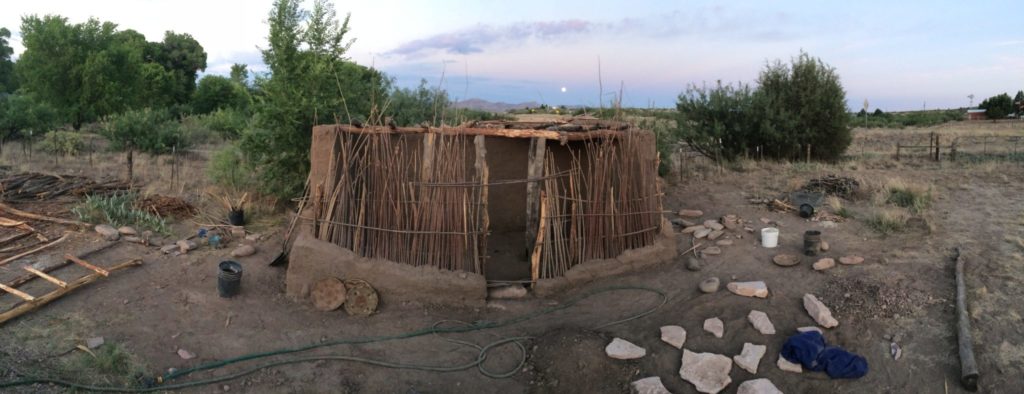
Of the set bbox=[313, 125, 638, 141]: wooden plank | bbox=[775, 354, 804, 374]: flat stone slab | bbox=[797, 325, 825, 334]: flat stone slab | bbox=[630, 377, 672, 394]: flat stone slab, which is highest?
bbox=[313, 125, 638, 141]: wooden plank

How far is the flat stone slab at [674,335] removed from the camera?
5.05m

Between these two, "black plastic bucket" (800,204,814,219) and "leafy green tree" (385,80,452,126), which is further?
"leafy green tree" (385,80,452,126)

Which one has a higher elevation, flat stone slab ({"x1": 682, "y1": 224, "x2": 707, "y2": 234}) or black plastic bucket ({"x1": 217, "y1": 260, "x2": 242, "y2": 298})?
flat stone slab ({"x1": 682, "y1": 224, "x2": 707, "y2": 234})

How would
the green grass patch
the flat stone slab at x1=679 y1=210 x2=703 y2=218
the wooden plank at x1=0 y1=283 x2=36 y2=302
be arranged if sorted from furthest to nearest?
the flat stone slab at x1=679 y1=210 x2=703 y2=218 → the green grass patch → the wooden plank at x1=0 y1=283 x2=36 y2=302

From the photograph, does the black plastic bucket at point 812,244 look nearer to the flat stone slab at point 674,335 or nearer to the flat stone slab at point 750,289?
the flat stone slab at point 750,289

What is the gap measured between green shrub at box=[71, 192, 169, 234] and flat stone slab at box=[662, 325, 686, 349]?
18.3 ft

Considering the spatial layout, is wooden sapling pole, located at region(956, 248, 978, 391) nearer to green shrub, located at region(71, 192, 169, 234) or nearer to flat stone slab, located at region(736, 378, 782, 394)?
flat stone slab, located at region(736, 378, 782, 394)

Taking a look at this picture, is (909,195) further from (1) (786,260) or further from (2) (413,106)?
(2) (413,106)

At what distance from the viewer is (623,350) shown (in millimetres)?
4996

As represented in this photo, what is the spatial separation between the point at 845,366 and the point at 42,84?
17.3 metres

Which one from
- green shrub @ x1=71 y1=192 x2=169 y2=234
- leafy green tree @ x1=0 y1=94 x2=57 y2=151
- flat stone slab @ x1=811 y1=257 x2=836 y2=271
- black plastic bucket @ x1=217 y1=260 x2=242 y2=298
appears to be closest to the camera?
black plastic bucket @ x1=217 y1=260 x2=242 y2=298

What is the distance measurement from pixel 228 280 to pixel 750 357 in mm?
4496

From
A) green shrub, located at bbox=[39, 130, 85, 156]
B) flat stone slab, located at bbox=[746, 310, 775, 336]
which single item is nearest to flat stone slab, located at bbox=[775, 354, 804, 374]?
flat stone slab, located at bbox=[746, 310, 775, 336]

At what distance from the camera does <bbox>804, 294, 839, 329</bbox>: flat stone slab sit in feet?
16.9
